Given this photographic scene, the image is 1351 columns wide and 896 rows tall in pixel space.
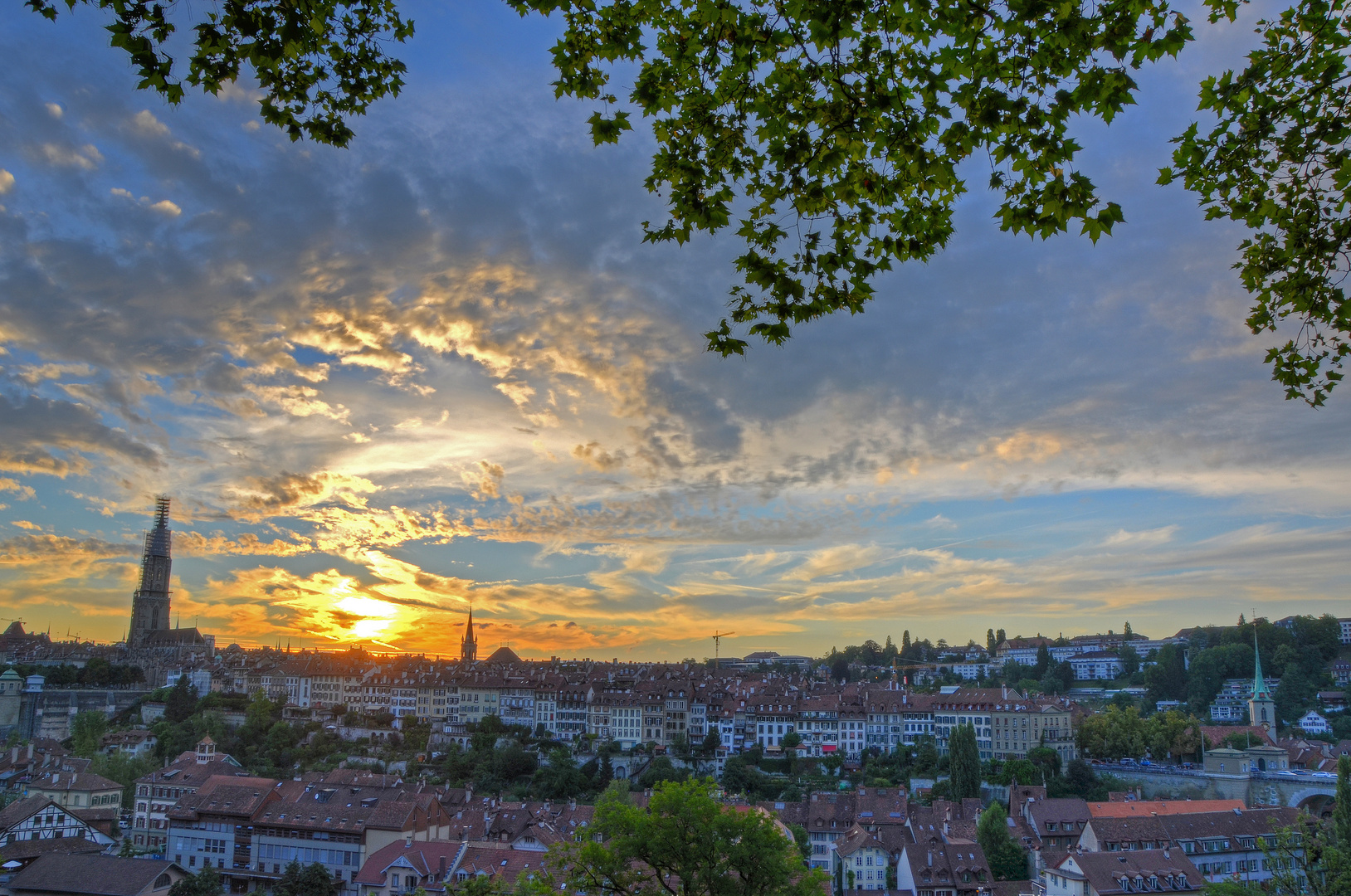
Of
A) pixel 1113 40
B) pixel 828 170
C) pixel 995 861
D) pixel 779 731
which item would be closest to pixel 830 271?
pixel 828 170

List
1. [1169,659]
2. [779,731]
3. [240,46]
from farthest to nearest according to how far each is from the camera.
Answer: [1169,659] < [779,731] < [240,46]

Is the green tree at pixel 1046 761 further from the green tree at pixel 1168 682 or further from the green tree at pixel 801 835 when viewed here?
the green tree at pixel 1168 682

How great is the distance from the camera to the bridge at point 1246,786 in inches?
2234

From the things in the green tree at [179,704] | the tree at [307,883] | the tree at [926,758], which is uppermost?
the green tree at [179,704]

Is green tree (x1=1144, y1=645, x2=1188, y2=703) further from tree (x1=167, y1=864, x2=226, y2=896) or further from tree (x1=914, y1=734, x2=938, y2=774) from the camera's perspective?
tree (x1=167, y1=864, x2=226, y2=896)

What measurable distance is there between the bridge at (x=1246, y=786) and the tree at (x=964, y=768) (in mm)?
12866

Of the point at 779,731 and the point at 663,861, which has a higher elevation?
the point at 663,861

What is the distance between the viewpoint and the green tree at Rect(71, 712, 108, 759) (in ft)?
223

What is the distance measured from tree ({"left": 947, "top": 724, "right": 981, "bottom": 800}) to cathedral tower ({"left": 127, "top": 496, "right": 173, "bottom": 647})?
10375 centimetres

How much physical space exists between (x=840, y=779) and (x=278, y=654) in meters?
84.0

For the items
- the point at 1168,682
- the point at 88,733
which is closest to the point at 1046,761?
the point at 1168,682

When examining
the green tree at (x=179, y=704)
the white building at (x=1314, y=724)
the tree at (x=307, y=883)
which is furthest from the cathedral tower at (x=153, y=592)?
the white building at (x=1314, y=724)

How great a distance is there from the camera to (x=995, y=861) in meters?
44.6

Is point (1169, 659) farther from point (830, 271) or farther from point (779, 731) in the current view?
point (830, 271)
